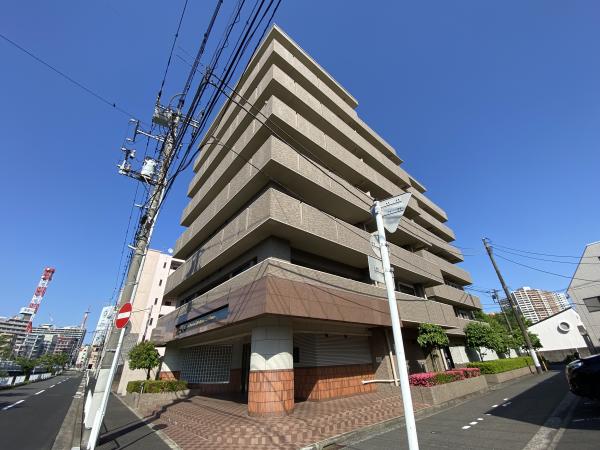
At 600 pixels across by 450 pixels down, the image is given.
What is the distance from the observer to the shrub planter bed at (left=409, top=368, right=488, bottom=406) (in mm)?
10555

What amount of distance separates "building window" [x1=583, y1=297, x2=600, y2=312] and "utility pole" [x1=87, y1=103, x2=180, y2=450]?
1497 inches

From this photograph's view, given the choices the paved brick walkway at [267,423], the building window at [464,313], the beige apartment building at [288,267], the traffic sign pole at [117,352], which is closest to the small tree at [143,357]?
the beige apartment building at [288,267]

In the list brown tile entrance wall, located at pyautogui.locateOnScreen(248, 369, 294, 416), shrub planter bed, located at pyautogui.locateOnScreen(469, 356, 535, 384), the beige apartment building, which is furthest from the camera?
shrub planter bed, located at pyautogui.locateOnScreen(469, 356, 535, 384)

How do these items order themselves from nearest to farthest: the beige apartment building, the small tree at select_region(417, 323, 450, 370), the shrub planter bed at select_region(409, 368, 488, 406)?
the beige apartment building, the shrub planter bed at select_region(409, 368, 488, 406), the small tree at select_region(417, 323, 450, 370)

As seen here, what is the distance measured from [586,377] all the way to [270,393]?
29.0 feet

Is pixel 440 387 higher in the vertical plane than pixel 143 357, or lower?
lower

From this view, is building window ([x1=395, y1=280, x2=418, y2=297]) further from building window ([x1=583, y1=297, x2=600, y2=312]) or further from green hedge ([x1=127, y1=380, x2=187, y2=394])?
building window ([x1=583, y1=297, x2=600, y2=312])

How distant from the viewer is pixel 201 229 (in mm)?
16938

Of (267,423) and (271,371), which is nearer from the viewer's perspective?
(267,423)

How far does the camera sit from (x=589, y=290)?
86.2 feet

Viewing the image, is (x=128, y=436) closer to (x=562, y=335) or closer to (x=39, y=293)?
(x=562, y=335)

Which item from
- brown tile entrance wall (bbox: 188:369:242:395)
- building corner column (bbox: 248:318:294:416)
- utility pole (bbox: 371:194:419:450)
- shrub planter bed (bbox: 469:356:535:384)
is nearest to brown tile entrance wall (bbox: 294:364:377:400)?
building corner column (bbox: 248:318:294:416)

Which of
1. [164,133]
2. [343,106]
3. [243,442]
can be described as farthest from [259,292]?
[343,106]

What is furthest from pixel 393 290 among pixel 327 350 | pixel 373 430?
pixel 327 350
